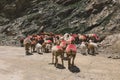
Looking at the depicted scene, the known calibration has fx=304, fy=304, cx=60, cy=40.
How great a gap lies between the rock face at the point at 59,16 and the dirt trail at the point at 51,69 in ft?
32.1

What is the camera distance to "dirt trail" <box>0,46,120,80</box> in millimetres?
20995

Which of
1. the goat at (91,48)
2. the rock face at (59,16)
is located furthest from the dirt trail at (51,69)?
the rock face at (59,16)

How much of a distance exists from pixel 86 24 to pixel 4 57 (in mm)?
13900

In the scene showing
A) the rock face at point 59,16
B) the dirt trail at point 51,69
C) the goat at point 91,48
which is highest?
the rock face at point 59,16

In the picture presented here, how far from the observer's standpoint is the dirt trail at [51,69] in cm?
2100

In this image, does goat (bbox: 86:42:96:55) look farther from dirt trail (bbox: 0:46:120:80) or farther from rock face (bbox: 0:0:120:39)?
rock face (bbox: 0:0:120:39)

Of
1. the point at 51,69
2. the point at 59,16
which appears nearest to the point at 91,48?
the point at 51,69

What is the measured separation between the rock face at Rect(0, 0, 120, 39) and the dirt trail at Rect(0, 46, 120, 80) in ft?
32.1

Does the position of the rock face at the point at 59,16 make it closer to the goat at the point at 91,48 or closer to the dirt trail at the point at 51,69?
the goat at the point at 91,48

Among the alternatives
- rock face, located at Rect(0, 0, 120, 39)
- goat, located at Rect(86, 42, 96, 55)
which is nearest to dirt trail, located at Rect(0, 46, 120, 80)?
goat, located at Rect(86, 42, 96, 55)

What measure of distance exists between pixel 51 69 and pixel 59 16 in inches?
743

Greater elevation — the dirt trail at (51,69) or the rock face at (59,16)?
the rock face at (59,16)

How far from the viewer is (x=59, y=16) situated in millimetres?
40875

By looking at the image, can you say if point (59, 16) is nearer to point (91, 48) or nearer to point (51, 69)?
point (91, 48)
